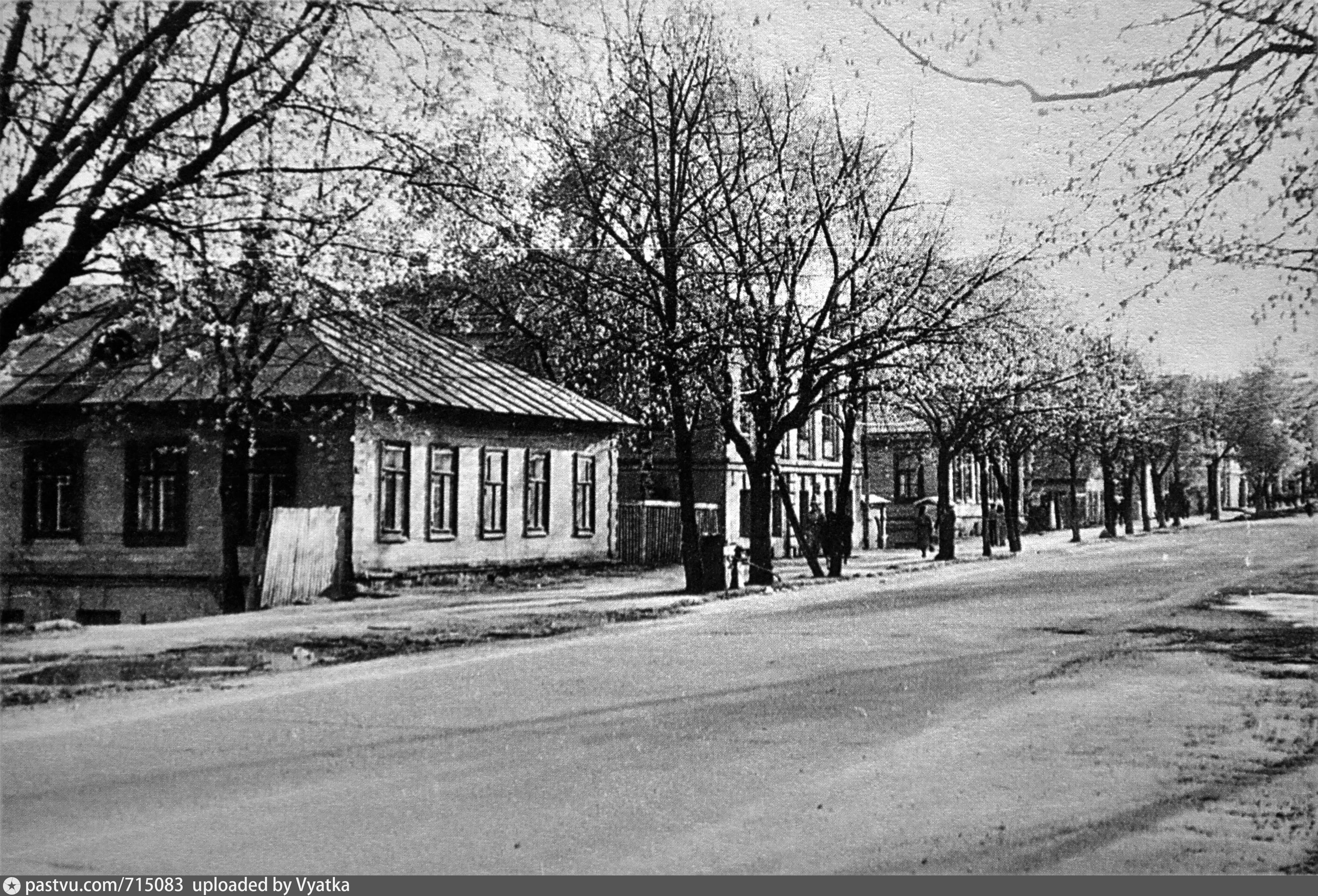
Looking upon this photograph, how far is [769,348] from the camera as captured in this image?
24.1 m

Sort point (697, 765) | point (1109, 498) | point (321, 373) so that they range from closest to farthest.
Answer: point (697, 765)
point (321, 373)
point (1109, 498)

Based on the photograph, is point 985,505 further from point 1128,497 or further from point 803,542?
point 1128,497

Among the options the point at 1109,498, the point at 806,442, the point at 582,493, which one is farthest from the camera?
the point at 1109,498

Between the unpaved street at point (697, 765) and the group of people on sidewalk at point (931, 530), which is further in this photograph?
the group of people on sidewalk at point (931, 530)

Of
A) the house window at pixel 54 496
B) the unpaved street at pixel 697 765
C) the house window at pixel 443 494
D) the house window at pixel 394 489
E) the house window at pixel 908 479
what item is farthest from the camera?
the house window at pixel 908 479

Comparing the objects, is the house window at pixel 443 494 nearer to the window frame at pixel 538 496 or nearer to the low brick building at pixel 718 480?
the window frame at pixel 538 496

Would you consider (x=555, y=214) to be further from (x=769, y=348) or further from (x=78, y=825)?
(x=78, y=825)

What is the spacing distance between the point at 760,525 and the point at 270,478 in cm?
1003

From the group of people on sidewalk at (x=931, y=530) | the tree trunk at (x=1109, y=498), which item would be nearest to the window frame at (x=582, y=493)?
the group of people on sidewalk at (x=931, y=530)

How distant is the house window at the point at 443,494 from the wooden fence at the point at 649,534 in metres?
9.03

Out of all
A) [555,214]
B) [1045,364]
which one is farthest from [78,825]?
[1045,364]

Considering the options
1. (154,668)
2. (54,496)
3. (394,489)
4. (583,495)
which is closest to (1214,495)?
(583,495)

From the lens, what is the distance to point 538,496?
1126 inches

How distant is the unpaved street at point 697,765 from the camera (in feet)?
19.1
